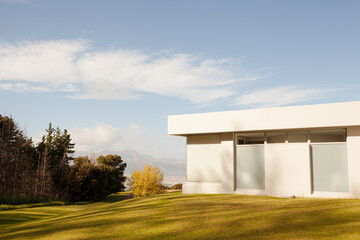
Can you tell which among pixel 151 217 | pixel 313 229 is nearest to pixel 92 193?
pixel 151 217

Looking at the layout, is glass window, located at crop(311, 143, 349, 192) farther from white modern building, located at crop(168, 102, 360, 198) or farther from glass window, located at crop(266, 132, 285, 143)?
glass window, located at crop(266, 132, 285, 143)

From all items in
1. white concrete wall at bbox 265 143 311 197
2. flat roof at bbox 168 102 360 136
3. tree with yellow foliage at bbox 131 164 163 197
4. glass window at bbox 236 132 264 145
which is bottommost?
tree with yellow foliage at bbox 131 164 163 197

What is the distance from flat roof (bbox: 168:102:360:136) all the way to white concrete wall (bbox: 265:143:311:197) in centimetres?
112

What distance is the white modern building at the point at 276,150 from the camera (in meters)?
14.7

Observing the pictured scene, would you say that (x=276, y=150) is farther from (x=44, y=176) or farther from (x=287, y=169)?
(x=44, y=176)

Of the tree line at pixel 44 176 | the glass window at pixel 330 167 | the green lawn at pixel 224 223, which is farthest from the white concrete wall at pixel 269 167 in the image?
the tree line at pixel 44 176

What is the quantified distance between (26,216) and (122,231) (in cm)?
1160

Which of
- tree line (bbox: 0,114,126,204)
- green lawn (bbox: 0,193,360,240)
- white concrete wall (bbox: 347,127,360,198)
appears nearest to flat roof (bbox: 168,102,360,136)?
white concrete wall (bbox: 347,127,360,198)

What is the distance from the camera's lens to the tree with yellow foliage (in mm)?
25922

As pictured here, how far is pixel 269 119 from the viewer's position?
16.1 meters

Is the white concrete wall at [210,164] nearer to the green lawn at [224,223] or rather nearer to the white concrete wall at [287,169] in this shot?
the white concrete wall at [287,169]

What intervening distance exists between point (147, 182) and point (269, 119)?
13.1 m

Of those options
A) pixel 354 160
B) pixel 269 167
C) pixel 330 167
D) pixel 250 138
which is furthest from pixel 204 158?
pixel 354 160

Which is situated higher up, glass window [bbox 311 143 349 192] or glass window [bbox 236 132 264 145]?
glass window [bbox 236 132 264 145]
